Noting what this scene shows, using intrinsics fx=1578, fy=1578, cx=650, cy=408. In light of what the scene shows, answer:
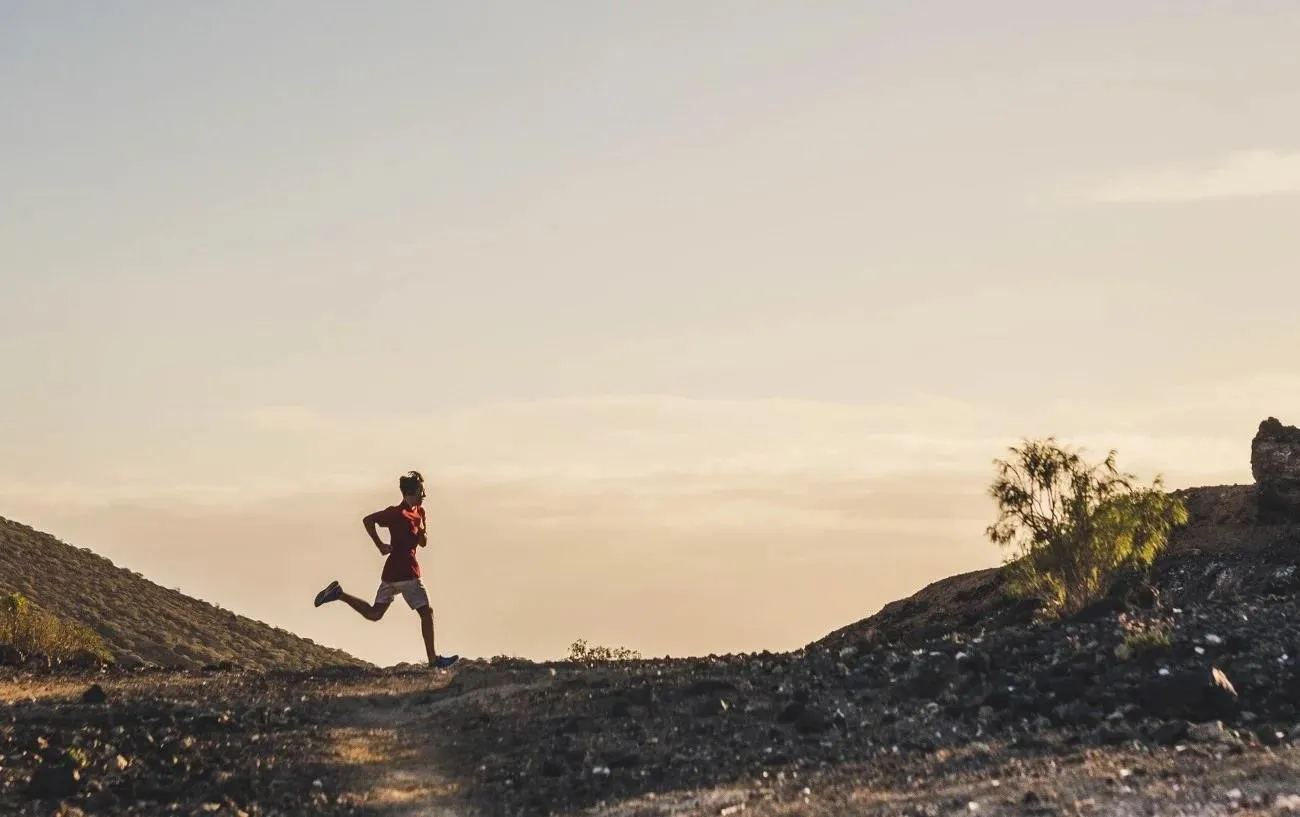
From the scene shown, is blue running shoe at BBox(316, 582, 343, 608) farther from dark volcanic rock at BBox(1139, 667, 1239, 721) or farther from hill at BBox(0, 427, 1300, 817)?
dark volcanic rock at BBox(1139, 667, 1239, 721)

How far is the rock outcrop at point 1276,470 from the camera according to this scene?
31094mm

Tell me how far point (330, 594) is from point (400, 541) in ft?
5.18

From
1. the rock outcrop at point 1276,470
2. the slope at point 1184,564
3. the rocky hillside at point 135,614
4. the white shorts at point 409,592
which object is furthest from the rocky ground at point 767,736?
the rocky hillside at point 135,614

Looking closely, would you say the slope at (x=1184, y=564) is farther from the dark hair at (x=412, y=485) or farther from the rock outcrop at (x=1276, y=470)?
the dark hair at (x=412, y=485)

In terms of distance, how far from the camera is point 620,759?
51.0 ft

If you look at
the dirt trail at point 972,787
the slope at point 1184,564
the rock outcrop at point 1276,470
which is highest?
the rock outcrop at point 1276,470

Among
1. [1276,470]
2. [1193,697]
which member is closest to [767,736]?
[1193,697]

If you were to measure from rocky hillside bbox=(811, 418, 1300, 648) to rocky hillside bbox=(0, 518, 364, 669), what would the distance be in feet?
43.4

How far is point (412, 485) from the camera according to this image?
2314cm

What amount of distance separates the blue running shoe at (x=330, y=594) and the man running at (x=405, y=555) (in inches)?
21.1

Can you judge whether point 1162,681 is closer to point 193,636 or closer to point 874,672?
point 874,672

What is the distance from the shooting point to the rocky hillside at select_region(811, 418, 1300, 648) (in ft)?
96.6

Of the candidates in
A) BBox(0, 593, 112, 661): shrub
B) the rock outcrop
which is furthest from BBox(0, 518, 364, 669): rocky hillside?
the rock outcrop

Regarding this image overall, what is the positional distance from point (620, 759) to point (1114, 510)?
10.1 metres
